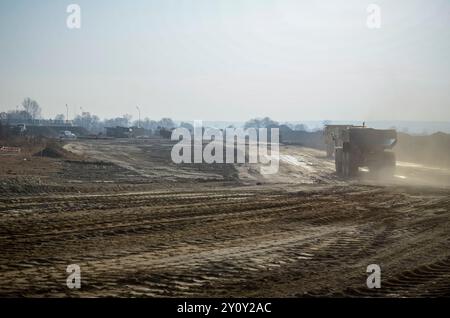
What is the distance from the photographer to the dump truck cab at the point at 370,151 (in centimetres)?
2633

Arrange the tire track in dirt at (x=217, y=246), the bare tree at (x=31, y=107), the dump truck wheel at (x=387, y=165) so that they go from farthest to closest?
the bare tree at (x=31, y=107), the dump truck wheel at (x=387, y=165), the tire track in dirt at (x=217, y=246)

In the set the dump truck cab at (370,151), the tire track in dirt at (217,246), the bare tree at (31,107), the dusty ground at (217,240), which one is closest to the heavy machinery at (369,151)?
the dump truck cab at (370,151)

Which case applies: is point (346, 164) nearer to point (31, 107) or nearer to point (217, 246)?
point (217, 246)

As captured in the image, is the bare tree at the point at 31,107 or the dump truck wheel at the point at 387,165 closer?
the dump truck wheel at the point at 387,165

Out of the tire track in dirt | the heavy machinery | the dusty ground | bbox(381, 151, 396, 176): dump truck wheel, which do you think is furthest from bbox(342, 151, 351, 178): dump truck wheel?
the tire track in dirt

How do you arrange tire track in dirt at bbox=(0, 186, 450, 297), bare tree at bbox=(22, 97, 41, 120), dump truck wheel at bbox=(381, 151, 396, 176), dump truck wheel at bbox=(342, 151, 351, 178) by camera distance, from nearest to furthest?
tire track in dirt at bbox=(0, 186, 450, 297) → dump truck wheel at bbox=(381, 151, 396, 176) → dump truck wheel at bbox=(342, 151, 351, 178) → bare tree at bbox=(22, 97, 41, 120)

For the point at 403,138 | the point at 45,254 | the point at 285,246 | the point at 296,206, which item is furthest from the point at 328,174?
the point at 403,138

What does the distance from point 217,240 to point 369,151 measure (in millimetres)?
18778

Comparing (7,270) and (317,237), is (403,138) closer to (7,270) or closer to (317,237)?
(317,237)

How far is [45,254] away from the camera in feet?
26.4

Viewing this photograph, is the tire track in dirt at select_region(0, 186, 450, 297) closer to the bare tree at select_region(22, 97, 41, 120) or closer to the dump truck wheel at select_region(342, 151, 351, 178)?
the dump truck wheel at select_region(342, 151, 351, 178)

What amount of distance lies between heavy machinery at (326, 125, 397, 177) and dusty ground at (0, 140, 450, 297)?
7.53 metres

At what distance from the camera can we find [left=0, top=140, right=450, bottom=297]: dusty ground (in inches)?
266

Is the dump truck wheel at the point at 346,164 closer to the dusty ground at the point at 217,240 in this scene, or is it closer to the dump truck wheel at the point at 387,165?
the dump truck wheel at the point at 387,165
